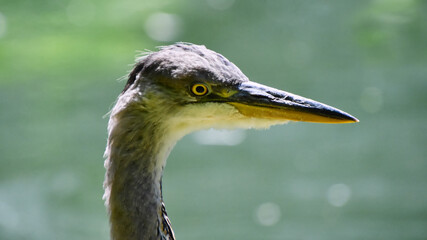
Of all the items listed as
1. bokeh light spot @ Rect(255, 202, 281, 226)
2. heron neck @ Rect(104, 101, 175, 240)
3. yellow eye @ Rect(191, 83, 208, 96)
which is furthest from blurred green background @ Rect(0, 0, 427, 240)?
yellow eye @ Rect(191, 83, 208, 96)

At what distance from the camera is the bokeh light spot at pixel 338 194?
7.34 m

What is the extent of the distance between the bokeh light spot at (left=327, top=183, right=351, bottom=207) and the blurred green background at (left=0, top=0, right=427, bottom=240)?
0.01 meters

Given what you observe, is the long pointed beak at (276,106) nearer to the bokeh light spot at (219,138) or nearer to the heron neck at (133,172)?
the heron neck at (133,172)

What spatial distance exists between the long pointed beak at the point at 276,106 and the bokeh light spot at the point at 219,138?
4346mm

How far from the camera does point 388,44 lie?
9.51 m

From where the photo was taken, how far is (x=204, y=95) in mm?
3684

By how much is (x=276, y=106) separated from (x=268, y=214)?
3.69m

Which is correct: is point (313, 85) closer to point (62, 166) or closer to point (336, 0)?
point (336, 0)

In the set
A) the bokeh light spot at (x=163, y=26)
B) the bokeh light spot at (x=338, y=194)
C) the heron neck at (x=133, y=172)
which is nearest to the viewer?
the heron neck at (x=133, y=172)

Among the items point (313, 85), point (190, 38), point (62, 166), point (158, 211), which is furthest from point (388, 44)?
point (158, 211)

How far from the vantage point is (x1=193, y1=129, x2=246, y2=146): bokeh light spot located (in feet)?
26.6

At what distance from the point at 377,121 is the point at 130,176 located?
202 inches

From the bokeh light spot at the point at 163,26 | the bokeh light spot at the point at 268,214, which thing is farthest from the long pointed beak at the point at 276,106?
the bokeh light spot at the point at 163,26

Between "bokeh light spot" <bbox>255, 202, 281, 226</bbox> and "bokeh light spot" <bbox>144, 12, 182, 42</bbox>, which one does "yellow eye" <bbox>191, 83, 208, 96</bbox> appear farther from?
"bokeh light spot" <bbox>144, 12, 182, 42</bbox>
